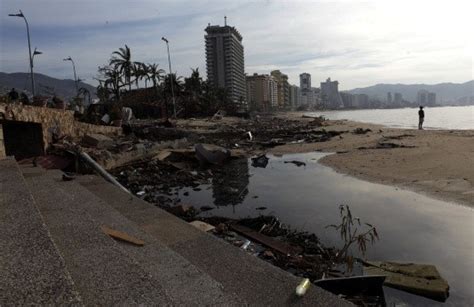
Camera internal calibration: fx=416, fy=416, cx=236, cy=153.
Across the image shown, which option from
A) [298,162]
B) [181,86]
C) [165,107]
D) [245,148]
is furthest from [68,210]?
[181,86]

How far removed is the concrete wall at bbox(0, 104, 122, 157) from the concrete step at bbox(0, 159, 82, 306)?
5.33 m

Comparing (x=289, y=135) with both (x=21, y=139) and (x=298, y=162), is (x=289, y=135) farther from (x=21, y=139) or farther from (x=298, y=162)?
(x=21, y=139)

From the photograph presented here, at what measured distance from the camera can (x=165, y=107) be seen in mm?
51312

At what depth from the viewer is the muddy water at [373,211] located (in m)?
A: 5.68

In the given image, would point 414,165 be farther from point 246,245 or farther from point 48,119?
point 48,119

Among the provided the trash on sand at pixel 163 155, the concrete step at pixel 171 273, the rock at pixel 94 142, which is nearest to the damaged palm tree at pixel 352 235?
the concrete step at pixel 171 273

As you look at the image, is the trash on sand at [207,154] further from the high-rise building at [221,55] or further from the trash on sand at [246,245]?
A: the high-rise building at [221,55]

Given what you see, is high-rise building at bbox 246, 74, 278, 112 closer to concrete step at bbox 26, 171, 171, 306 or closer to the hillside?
the hillside

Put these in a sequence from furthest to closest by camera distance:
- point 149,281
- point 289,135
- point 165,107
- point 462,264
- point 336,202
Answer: point 165,107 < point 289,135 < point 336,202 < point 462,264 < point 149,281

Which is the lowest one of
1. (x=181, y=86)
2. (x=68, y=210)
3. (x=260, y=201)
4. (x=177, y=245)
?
(x=260, y=201)

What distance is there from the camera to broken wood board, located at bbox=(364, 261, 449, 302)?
466 centimetres

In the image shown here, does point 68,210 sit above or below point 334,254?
above

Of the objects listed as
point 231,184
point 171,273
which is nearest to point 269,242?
point 171,273

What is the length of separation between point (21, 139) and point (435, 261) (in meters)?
11.4
